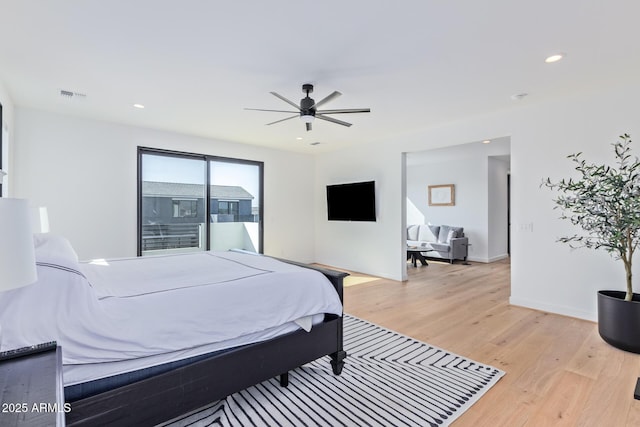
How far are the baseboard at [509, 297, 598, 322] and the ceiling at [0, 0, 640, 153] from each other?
2439mm

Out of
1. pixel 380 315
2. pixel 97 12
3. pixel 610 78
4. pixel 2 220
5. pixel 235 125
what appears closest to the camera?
pixel 2 220

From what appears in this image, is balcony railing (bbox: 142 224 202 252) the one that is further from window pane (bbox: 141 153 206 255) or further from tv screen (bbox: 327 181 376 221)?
tv screen (bbox: 327 181 376 221)

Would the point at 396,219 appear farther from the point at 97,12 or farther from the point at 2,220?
the point at 2,220

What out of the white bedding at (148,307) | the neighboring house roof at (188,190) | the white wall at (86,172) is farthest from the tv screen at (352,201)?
the white bedding at (148,307)

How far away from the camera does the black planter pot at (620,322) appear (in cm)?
265

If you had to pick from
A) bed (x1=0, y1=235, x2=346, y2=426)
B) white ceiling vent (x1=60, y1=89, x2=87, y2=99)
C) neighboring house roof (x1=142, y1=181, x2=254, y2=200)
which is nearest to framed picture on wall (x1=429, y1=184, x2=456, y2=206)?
neighboring house roof (x1=142, y1=181, x2=254, y2=200)

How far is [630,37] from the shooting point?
2.34 m

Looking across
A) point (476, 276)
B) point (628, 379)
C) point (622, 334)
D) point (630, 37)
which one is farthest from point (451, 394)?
point (476, 276)

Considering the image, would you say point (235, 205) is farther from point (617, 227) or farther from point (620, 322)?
point (620, 322)

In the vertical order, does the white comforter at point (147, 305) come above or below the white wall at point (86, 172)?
below

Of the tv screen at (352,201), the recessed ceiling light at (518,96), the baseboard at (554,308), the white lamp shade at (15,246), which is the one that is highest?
the recessed ceiling light at (518,96)

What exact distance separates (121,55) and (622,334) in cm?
492

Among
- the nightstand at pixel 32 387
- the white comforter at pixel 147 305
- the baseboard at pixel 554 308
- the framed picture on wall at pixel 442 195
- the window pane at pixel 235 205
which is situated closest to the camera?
the nightstand at pixel 32 387

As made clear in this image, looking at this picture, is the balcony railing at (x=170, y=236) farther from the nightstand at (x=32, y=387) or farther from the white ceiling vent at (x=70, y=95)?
the nightstand at (x=32, y=387)
